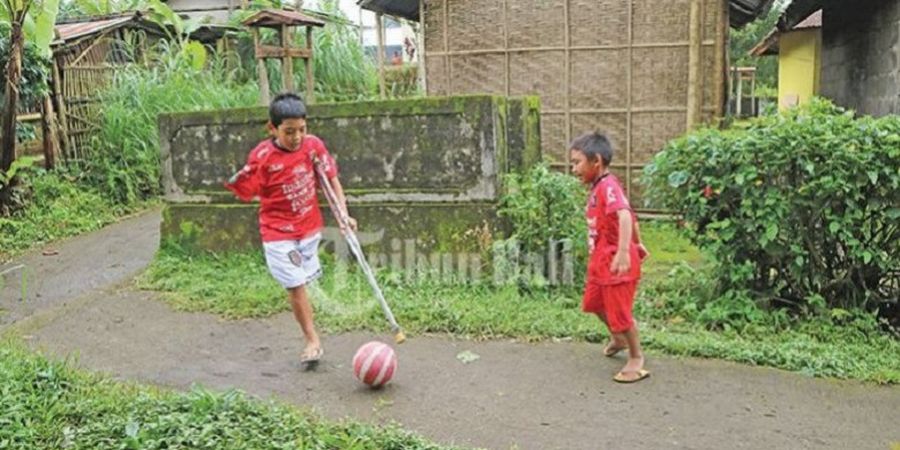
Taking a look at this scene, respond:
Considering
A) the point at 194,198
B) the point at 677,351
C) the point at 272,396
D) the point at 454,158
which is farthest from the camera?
the point at 194,198

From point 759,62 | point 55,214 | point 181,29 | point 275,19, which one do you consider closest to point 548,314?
point 275,19

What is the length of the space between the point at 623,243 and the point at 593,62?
538 centimetres

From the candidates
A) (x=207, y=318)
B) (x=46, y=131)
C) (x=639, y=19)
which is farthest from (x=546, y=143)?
(x=46, y=131)

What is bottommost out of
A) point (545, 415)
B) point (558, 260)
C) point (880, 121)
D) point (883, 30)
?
point (545, 415)

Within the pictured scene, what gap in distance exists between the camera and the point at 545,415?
12.2 feet

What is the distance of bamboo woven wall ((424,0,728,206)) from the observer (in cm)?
855

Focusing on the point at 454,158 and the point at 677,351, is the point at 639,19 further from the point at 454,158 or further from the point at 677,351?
the point at 677,351

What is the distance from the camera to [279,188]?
4.49 m

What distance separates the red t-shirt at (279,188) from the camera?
4488 mm

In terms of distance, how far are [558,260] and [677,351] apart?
1447 millimetres

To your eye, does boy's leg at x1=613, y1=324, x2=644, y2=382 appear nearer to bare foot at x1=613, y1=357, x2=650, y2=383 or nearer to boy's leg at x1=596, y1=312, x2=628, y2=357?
bare foot at x1=613, y1=357, x2=650, y2=383

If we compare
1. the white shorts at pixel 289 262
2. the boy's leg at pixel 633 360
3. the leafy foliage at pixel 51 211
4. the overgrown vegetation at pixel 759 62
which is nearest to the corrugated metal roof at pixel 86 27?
the leafy foliage at pixel 51 211

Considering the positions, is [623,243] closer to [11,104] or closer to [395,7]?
[395,7]

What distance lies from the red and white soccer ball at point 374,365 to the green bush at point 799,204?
7.84 feet
